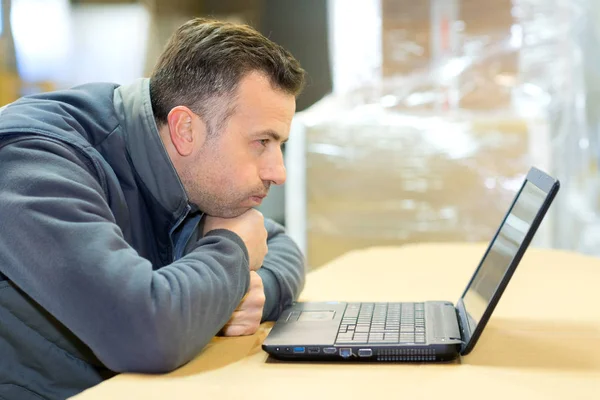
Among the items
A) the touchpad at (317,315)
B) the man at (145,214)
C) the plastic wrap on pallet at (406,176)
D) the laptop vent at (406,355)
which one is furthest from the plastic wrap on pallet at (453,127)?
the laptop vent at (406,355)

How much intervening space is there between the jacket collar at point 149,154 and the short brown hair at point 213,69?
0.15ft

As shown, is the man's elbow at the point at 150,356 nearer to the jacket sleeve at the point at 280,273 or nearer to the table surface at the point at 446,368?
the table surface at the point at 446,368

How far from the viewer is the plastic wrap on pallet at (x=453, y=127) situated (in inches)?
98.7

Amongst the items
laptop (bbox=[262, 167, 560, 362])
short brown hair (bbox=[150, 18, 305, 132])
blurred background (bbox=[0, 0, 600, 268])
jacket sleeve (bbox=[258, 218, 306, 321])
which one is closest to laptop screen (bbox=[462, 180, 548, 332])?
laptop (bbox=[262, 167, 560, 362])

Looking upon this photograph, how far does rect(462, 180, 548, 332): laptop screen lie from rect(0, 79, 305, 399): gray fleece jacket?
30 cm

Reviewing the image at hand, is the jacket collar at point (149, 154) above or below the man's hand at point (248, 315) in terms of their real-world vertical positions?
above

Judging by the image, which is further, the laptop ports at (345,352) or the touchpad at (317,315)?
the touchpad at (317,315)

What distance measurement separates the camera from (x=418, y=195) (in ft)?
8.53

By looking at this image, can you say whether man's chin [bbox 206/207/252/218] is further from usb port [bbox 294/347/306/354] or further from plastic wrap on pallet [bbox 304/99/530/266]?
plastic wrap on pallet [bbox 304/99/530/266]

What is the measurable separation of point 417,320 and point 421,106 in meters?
1.79

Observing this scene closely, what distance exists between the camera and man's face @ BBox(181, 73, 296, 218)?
3.67ft

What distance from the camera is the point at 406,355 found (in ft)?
2.94

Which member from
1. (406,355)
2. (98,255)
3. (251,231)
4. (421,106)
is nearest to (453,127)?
(421,106)

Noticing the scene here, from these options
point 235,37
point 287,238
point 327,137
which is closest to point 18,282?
point 235,37
